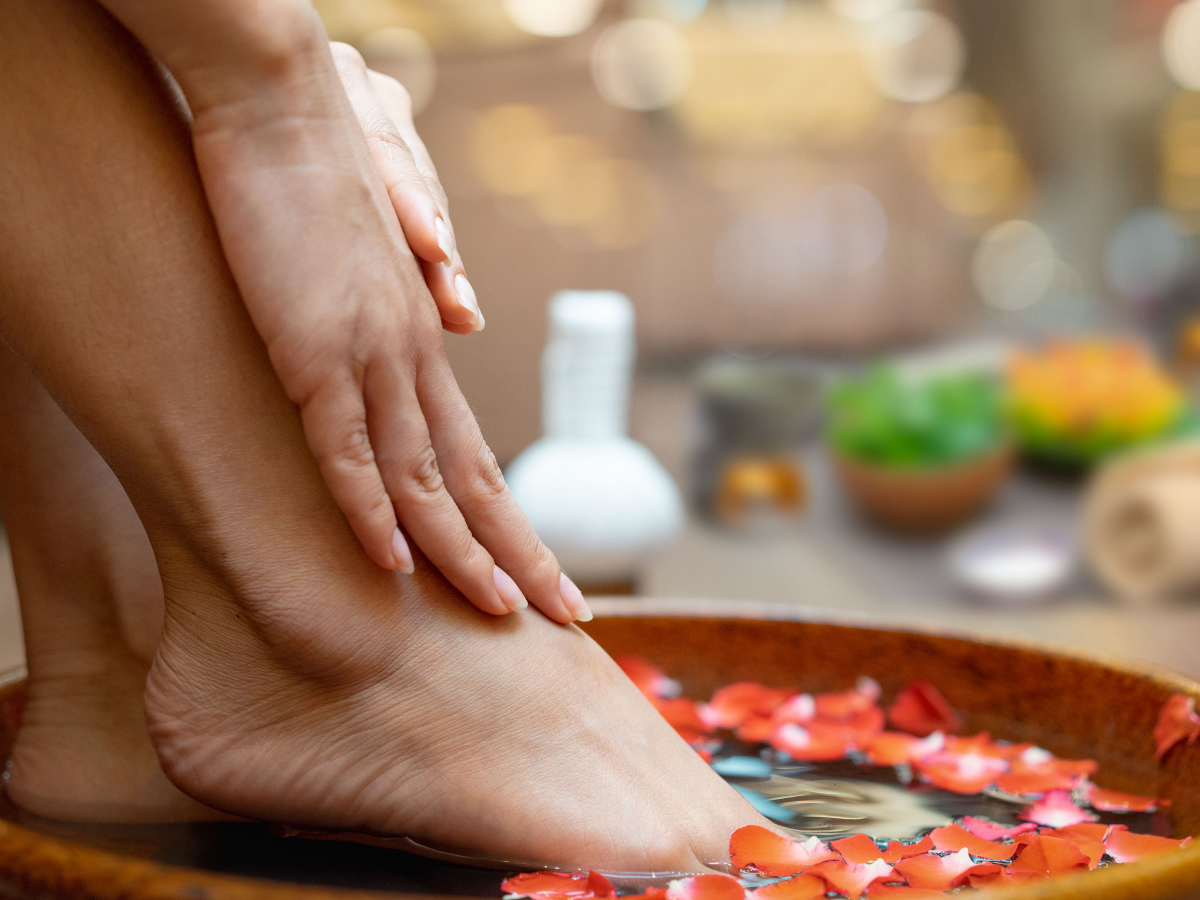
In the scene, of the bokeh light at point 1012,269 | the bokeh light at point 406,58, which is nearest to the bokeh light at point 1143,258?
the bokeh light at point 1012,269

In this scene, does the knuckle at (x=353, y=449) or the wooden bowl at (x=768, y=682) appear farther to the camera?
the knuckle at (x=353, y=449)

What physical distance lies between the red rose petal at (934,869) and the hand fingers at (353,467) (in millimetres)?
301

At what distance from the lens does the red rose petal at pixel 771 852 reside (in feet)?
1.86

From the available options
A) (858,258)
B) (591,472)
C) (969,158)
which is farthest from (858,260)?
(591,472)

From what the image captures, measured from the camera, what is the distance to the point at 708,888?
524mm

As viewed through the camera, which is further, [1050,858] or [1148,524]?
[1148,524]

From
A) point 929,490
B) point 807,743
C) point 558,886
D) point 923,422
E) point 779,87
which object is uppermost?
point 779,87

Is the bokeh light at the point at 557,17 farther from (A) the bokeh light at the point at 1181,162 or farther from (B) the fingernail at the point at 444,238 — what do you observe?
(B) the fingernail at the point at 444,238

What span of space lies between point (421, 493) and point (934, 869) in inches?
12.7

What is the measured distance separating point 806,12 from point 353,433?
267 cm

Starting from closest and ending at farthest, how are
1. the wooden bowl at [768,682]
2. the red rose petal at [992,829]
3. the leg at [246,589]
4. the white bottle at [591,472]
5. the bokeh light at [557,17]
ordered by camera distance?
the wooden bowl at [768,682] < the leg at [246,589] < the red rose petal at [992,829] < the white bottle at [591,472] < the bokeh light at [557,17]

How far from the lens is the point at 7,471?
2.16 ft

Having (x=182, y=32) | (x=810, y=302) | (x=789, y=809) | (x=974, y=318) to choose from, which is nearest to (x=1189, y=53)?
(x=974, y=318)

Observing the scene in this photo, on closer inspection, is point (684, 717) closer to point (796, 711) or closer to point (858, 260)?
point (796, 711)
